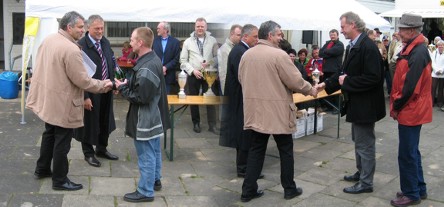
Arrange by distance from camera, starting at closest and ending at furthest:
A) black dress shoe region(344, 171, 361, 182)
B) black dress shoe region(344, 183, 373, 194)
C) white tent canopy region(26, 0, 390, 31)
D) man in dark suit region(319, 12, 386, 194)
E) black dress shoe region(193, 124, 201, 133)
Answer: man in dark suit region(319, 12, 386, 194)
black dress shoe region(344, 183, 373, 194)
black dress shoe region(344, 171, 361, 182)
white tent canopy region(26, 0, 390, 31)
black dress shoe region(193, 124, 201, 133)

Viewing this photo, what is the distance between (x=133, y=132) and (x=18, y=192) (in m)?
1.30

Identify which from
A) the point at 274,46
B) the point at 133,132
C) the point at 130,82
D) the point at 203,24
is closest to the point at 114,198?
the point at 133,132

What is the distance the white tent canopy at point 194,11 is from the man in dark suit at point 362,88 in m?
2.61

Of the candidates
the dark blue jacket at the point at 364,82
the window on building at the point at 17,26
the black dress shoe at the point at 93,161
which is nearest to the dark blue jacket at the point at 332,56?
the dark blue jacket at the point at 364,82

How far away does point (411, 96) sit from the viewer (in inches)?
177

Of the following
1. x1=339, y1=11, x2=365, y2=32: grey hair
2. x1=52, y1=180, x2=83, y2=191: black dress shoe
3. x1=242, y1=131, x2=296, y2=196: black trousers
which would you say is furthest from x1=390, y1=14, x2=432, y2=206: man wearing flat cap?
x1=52, y1=180, x2=83, y2=191: black dress shoe

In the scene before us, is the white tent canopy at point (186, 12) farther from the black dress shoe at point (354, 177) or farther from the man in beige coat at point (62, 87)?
the black dress shoe at point (354, 177)

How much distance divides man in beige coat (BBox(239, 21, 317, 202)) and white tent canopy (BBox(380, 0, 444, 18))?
34.0 ft

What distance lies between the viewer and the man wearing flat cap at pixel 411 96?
4.48m

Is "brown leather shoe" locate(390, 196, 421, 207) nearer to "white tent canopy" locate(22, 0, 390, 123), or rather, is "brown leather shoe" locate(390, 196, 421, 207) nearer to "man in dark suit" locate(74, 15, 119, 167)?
"man in dark suit" locate(74, 15, 119, 167)

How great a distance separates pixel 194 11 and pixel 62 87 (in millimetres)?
3032

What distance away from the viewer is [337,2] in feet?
30.2

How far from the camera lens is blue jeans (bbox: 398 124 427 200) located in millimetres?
4629

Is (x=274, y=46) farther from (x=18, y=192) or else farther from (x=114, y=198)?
(x=18, y=192)
